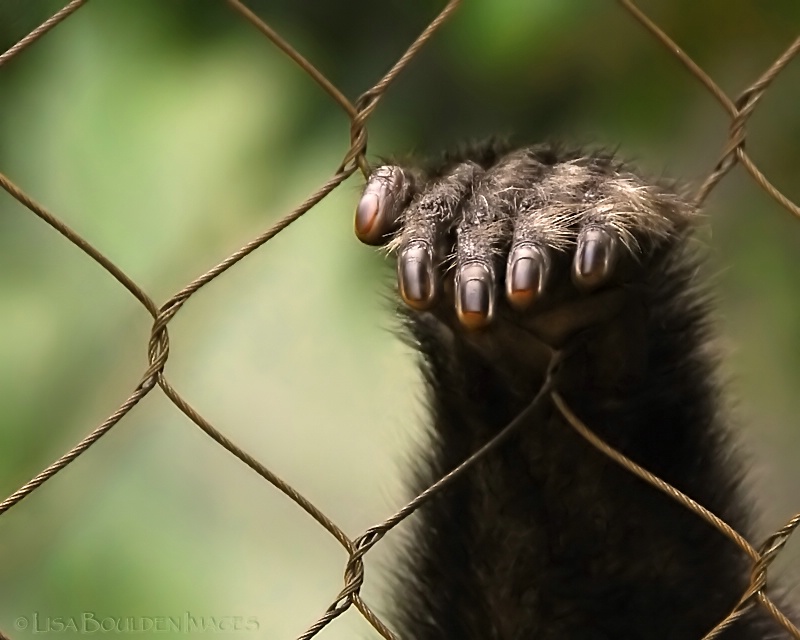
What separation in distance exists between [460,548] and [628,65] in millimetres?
755

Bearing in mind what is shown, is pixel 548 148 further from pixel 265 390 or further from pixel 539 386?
pixel 265 390

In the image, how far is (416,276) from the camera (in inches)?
22.9

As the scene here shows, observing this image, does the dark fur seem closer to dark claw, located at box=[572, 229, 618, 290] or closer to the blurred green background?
dark claw, located at box=[572, 229, 618, 290]

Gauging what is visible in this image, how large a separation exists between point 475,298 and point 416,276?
1.7 inches

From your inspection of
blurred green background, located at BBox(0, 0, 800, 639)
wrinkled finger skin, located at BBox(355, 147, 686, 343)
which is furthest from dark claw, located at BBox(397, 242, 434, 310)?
blurred green background, located at BBox(0, 0, 800, 639)

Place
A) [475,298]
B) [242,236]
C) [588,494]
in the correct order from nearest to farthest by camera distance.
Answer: [475,298] → [588,494] → [242,236]

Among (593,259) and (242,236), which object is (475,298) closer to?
(593,259)

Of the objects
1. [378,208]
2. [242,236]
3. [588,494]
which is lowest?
[588,494]

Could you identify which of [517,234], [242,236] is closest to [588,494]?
[517,234]

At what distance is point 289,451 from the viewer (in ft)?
5.16

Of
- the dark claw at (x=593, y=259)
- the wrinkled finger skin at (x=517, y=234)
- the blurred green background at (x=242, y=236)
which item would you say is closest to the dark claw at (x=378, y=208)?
the wrinkled finger skin at (x=517, y=234)

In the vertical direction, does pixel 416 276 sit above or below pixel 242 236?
below

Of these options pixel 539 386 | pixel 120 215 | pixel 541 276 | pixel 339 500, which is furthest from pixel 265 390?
pixel 541 276

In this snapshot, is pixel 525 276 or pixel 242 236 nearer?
pixel 525 276
